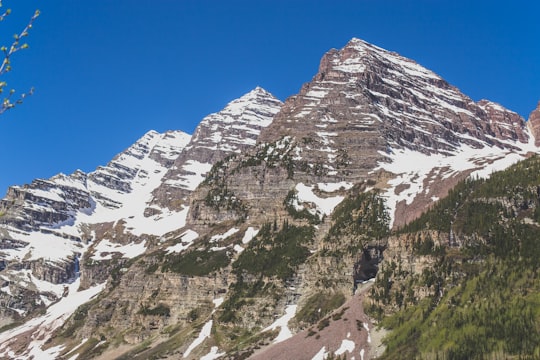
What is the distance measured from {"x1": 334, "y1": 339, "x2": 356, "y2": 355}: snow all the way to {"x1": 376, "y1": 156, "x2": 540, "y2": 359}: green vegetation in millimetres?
10555

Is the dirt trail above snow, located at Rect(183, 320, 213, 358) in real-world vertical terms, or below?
below

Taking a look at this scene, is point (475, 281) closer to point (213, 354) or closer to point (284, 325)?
point (284, 325)

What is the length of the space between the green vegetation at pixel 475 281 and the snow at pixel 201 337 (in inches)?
2389

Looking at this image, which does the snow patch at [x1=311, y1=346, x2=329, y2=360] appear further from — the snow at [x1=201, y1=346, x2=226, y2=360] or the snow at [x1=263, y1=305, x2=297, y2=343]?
the snow at [x1=201, y1=346, x2=226, y2=360]

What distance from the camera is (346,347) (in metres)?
143

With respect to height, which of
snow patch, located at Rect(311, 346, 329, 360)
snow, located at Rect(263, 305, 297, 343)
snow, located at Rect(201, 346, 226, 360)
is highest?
snow, located at Rect(263, 305, 297, 343)

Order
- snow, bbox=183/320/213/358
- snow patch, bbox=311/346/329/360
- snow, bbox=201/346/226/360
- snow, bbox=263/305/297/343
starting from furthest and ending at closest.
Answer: snow, bbox=183/320/213/358
snow, bbox=201/346/226/360
snow, bbox=263/305/297/343
snow patch, bbox=311/346/329/360

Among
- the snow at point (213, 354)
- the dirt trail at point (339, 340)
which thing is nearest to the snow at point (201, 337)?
the snow at point (213, 354)

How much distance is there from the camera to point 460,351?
11131 centimetres

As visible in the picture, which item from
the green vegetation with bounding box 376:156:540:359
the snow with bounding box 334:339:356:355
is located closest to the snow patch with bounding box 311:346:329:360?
the snow with bounding box 334:339:356:355

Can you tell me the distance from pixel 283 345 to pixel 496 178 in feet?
245

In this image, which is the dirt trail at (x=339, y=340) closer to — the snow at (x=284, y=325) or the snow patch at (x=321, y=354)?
the snow patch at (x=321, y=354)

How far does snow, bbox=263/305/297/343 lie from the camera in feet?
563

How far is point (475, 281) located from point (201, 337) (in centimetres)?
9208
